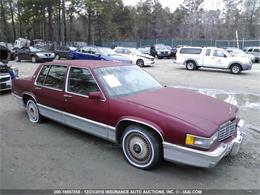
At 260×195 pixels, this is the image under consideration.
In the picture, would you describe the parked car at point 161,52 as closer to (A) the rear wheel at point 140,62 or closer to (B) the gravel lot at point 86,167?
(A) the rear wheel at point 140,62

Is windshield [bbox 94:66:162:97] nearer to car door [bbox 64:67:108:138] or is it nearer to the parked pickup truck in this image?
car door [bbox 64:67:108:138]

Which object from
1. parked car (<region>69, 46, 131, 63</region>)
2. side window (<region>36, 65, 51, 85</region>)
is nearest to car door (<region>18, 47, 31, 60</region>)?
parked car (<region>69, 46, 131, 63</region>)

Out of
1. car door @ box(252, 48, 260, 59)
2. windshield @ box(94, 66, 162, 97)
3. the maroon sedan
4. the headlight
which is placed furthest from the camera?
car door @ box(252, 48, 260, 59)

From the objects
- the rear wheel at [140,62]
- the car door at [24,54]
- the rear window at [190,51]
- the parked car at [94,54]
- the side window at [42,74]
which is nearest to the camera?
the side window at [42,74]

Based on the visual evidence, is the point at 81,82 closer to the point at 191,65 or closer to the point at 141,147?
the point at 141,147

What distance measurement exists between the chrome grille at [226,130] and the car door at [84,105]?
1.73 meters

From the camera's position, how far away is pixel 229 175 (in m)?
4.02

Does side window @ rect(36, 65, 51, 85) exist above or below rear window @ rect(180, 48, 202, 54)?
below

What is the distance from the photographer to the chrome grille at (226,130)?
12.5ft

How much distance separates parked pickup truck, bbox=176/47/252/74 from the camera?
1744cm

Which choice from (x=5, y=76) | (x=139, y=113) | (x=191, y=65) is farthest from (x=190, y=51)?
(x=139, y=113)

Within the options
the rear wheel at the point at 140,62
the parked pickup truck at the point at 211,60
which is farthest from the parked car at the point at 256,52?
the rear wheel at the point at 140,62

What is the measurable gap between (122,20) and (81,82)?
6423 centimetres

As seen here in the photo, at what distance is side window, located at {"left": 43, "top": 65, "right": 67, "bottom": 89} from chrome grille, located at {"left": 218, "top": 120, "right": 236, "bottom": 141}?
3026 millimetres
